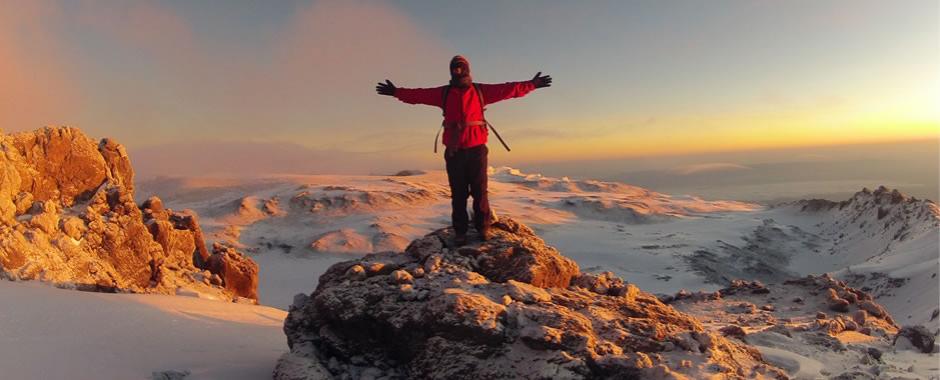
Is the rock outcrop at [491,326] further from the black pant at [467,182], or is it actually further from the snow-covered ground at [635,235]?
the snow-covered ground at [635,235]

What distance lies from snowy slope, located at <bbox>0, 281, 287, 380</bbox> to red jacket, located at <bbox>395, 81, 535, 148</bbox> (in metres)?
2.54

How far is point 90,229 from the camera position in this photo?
8.90m

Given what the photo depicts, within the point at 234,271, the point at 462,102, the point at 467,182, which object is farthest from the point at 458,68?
the point at 234,271

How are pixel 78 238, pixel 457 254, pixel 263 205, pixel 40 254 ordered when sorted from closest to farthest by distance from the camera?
pixel 457 254 < pixel 40 254 < pixel 78 238 < pixel 263 205

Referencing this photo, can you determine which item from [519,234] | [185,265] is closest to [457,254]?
[519,234]

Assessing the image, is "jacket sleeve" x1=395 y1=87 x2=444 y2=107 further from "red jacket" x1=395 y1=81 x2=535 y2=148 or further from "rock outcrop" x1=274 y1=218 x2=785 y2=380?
"rock outcrop" x1=274 y1=218 x2=785 y2=380

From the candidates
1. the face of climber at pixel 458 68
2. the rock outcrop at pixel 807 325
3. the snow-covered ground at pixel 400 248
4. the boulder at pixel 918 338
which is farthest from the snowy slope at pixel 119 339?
the boulder at pixel 918 338

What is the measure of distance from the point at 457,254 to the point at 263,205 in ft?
98.0

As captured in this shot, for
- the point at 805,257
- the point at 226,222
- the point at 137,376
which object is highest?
the point at 137,376

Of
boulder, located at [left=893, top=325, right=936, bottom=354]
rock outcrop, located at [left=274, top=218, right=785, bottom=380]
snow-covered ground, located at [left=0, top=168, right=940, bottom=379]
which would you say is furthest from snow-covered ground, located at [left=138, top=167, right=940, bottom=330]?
rock outcrop, located at [left=274, top=218, right=785, bottom=380]

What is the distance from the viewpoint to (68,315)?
511 cm

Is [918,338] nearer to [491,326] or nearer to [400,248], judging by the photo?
[491,326]

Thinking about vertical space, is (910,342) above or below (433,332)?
below

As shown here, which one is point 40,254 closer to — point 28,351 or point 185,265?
point 185,265
